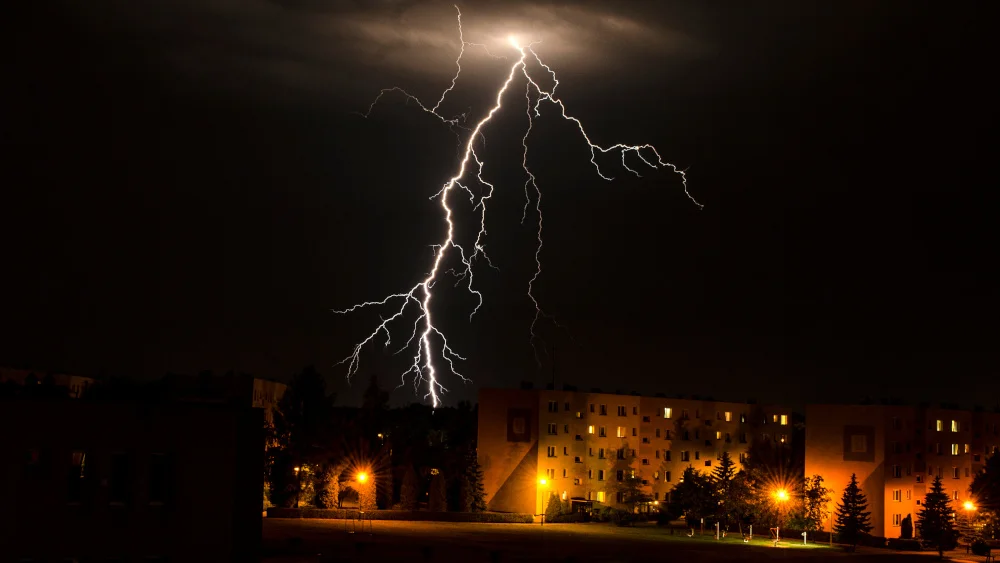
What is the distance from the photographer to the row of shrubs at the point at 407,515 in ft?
149

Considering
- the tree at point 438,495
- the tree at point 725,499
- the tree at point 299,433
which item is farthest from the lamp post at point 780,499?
the tree at point 299,433

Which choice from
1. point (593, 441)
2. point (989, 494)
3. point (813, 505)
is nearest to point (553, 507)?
point (593, 441)

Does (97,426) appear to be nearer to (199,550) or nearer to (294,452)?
(199,550)

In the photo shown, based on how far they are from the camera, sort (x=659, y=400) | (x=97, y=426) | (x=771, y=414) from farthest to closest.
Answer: (x=771, y=414) → (x=659, y=400) → (x=97, y=426)

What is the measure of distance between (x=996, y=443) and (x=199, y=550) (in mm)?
46738

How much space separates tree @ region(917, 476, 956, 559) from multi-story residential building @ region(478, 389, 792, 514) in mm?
16171

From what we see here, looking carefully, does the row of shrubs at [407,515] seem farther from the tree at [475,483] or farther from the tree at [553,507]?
the tree at [553,507]

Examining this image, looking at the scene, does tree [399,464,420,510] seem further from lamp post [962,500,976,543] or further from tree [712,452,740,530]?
lamp post [962,500,976,543]

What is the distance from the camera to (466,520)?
48938 millimetres

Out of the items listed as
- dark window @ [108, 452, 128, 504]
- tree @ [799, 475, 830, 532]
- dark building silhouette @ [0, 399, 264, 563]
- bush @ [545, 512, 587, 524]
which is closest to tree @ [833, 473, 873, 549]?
tree @ [799, 475, 830, 532]

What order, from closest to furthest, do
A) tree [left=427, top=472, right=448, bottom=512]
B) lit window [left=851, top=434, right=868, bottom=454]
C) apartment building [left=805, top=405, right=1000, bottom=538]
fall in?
apartment building [left=805, top=405, right=1000, bottom=538], tree [left=427, top=472, right=448, bottom=512], lit window [left=851, top=434, right=868, bottom=454]

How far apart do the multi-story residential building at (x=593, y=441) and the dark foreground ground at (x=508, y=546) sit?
689 centimetres

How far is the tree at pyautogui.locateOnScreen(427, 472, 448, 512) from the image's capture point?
165 ft

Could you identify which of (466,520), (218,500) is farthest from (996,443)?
(218,500)
